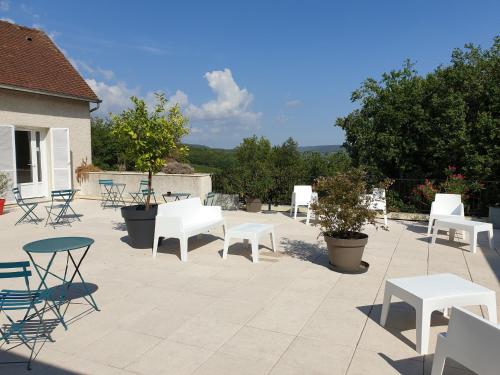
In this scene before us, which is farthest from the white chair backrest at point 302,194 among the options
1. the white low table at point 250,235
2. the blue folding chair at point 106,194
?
the blue folding chair at point 106,194

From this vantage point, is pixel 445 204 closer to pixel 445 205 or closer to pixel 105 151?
pixel 445 205

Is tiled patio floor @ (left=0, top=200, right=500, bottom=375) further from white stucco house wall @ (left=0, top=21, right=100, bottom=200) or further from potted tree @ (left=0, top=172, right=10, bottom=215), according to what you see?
white stucco house wall @ (left=0, top=21, right=100, bottom=200)

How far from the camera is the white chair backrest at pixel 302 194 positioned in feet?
32.6

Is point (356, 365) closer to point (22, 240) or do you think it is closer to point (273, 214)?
point (22, 240)

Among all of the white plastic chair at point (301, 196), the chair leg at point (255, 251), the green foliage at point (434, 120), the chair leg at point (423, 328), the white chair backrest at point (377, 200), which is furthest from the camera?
the white plastic chair at point (301, 196)

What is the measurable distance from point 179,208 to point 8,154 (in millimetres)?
7902

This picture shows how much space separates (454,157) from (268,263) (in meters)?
6.82

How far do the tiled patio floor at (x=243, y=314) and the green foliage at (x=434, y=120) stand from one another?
3.75 meters

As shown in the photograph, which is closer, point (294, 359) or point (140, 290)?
point (294, 359)

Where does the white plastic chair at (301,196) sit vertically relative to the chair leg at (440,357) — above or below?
above

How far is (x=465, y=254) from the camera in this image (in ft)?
21.3

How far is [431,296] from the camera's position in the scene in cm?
331

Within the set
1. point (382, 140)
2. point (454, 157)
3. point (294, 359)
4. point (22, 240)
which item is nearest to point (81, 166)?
point (22, 240)

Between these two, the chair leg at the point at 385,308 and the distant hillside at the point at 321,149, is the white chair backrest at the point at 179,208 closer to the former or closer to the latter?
the chair leg at the point at 385,308
